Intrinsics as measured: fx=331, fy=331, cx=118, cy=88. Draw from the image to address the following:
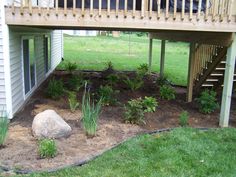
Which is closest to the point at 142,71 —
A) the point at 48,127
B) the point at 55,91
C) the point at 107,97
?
the point at 107,97

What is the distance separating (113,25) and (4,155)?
2.76 metres

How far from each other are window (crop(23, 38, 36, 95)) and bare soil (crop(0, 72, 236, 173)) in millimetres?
319

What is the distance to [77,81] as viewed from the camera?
28.4 ft

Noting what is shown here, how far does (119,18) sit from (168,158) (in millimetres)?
2549

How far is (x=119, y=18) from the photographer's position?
5.73 metres

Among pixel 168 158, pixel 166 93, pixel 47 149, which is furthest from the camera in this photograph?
pixel 166 93

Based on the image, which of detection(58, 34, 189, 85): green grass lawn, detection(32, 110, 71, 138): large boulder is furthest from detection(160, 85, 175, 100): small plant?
detection(32, 110, 71, 138): large boulder

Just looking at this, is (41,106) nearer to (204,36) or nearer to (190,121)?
(190,121)

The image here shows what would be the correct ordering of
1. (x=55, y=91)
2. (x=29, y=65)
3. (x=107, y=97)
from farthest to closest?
(x=29, y=65)
(x=55, y=91)
(x=107, y=97)

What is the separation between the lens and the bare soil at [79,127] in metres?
4.50

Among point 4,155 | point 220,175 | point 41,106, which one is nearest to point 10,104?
point 41,106

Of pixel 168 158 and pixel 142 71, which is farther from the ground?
pixel 142 71

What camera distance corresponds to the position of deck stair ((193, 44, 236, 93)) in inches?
323

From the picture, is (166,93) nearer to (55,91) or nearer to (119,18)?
(55,91)
